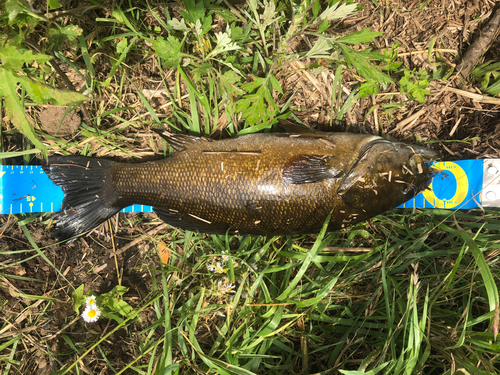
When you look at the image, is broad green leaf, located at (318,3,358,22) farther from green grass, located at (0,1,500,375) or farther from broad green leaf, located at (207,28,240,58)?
broad green leaf, located at (207,28,240,58)

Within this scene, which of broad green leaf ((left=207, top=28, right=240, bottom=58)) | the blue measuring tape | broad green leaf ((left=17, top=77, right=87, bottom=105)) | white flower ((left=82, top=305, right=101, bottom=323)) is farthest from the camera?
the blue measuring tape

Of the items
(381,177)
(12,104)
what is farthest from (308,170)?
(12,104)

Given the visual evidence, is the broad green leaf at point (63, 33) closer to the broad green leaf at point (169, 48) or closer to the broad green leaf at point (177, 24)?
the broad green leaf at point (169, 48)

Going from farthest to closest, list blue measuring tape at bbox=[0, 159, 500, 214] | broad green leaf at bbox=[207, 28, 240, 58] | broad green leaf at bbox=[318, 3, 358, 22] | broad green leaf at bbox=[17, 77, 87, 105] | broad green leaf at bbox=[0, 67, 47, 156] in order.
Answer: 1. blue measuring tape at bbox=[0, 159, 500, 214]
2. broad green leaf at bbox=[207, 28, 240, 58]
3. broad green leaf at bbox=[318, 3, 358, 22]
4. broad green leaf at bbox=[17, 77, 87, 105]
5. broad green leaf at bbox=[0, 67, 47, 156]

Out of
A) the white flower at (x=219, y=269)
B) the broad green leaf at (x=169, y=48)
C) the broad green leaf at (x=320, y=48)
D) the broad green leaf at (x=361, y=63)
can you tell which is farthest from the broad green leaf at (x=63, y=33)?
the white flower at (x=219, y=269)

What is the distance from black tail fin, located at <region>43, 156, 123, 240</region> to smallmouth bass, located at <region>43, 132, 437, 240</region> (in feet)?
0.08

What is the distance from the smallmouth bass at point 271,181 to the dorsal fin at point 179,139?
1cm

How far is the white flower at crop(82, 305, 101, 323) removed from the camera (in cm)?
290

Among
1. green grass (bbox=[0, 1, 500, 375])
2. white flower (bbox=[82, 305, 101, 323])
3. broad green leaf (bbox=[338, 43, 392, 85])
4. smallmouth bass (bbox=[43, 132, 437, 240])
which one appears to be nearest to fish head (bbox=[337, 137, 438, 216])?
smallmouth bass (bbox=[43, 132, 437, 240])

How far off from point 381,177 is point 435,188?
94cm

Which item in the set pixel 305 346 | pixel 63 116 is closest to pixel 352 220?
pixel 305 346

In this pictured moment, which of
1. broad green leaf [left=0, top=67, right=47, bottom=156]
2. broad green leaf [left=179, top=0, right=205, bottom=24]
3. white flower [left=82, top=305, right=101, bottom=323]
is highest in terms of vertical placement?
broad green leaf [left=179, top=0, right=205, bottom=24]

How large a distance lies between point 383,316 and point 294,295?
2.79ft

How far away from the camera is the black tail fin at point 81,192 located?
297 centimetres
